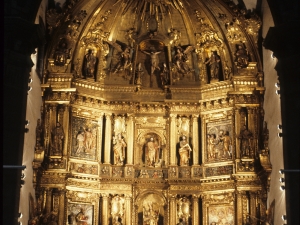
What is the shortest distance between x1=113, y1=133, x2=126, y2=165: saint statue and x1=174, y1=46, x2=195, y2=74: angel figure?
4002 millimetres

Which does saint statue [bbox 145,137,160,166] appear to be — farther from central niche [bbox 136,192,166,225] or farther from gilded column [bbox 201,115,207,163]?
gilded column [bbox 201,115,207,163]

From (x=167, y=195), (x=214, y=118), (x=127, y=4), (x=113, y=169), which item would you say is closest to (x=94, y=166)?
(x=113, y=169)

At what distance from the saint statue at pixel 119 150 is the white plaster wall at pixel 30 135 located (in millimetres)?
3558

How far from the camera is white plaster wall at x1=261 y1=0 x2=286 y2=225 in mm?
22859

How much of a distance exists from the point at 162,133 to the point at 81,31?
5.55 metres

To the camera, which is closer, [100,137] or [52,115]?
[52,115]

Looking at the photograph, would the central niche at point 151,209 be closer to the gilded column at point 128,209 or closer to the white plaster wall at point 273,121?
the gilded column at point 128,209

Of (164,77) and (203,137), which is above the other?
(164,77)

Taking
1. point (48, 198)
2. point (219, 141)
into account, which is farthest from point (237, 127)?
point (48, 198)

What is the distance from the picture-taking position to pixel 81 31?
27219mm

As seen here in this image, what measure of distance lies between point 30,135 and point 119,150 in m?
4.53

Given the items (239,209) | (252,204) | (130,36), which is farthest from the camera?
(130,36)

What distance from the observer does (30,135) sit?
2420cm

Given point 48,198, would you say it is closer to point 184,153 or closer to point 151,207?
point 151,207
